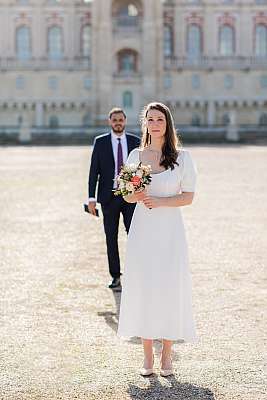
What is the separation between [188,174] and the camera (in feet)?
20.5

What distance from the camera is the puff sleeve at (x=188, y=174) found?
20.5 feet

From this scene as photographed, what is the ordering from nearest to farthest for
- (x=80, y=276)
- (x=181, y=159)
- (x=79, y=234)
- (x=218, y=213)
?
(x=181, y=159), (x=80, y=276), (x=79, y=234), (x=218, y=213)

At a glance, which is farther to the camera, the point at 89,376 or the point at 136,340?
the point at 136,340

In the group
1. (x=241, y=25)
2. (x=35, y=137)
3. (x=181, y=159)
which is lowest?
(x=35, y=137)

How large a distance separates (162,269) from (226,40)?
2562 inches

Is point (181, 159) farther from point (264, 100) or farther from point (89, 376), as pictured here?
point (264, 100)

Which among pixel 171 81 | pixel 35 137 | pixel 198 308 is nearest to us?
pixel 198 308

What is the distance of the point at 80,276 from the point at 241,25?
203 ft

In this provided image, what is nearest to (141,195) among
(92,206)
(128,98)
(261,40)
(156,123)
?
(156,123)

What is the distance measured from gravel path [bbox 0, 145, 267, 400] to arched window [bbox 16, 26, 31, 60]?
52563 mm

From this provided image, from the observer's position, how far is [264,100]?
6619 cm

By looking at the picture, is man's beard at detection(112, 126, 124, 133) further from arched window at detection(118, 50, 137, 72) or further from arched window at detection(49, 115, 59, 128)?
arched window at detection(118, 50, 137, 72)

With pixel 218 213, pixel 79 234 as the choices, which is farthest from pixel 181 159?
pixel 218 213

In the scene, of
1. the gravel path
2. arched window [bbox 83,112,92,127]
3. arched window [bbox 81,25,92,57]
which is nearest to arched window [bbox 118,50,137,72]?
arched window [bbox 81,25,92,57]
